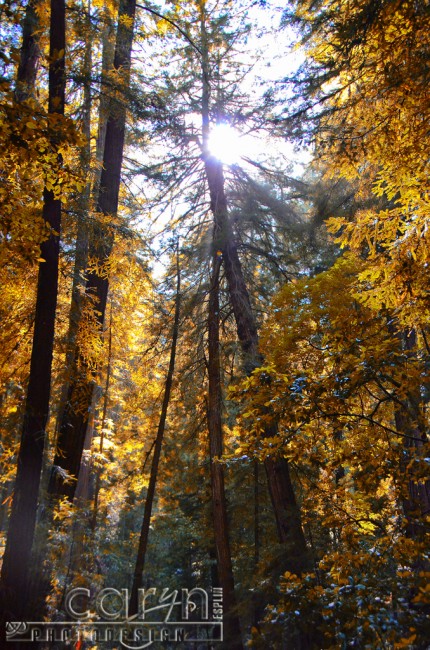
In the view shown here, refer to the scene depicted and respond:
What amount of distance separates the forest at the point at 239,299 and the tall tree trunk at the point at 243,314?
0.18 ft

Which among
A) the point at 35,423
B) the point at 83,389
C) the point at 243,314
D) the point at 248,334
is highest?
the point at 243,314

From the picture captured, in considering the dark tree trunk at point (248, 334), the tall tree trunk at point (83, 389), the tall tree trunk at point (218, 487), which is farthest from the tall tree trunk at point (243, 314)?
the tall tree trunk at point (83, 389)

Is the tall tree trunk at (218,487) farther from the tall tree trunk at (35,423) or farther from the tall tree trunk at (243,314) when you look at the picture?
the tall tree trunk at (35,423)

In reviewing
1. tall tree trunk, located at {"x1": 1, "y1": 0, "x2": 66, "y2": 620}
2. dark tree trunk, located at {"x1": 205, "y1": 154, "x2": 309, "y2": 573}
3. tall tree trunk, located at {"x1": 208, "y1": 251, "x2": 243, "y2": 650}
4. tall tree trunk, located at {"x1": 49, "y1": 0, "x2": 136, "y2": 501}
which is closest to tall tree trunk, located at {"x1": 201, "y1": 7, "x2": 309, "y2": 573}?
dark tree trunk, located at {"x1": 205, "y1": 154, "x2": 309, "y2": 573}

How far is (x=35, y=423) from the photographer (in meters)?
5.03

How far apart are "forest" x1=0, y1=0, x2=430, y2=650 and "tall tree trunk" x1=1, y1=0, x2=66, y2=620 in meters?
0.02

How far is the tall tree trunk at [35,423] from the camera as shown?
471cm

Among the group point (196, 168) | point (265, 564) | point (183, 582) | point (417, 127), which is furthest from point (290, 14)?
point (183, 582)

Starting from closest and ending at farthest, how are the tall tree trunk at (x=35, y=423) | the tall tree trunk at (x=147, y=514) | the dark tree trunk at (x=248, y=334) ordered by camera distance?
the tall tree trunk at (x=35, y=423)
the dark tree trunk at (x=248, y=334)
the tall tree trunk at (x=147, y=514)

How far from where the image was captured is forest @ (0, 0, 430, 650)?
411cm

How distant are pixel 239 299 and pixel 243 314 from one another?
37 cm

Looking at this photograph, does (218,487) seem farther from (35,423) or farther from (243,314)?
(35,423)

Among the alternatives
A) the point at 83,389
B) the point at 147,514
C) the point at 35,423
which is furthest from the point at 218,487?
the point at 35,423

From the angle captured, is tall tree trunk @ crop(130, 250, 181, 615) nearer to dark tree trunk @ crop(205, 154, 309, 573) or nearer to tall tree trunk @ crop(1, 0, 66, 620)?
dark tree trunk @ crop(205, 154, 309, 573)
